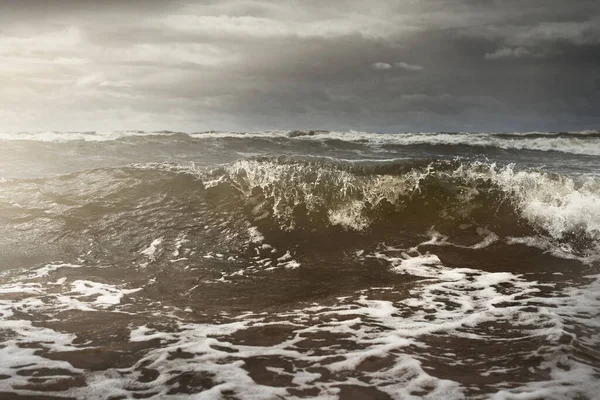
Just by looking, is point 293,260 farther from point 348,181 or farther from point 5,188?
point 5,188

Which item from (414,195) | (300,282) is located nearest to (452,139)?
(414,195)

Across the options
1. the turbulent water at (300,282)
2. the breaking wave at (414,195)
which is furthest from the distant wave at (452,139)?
the breaking wave at (414,195)

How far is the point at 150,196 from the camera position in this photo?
1187 centimetres

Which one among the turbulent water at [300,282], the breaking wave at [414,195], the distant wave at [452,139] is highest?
the distant wave at [452,139]

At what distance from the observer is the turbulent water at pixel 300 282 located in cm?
417

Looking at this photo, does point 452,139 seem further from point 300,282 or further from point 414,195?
point 300,282

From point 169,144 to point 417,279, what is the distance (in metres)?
20.9

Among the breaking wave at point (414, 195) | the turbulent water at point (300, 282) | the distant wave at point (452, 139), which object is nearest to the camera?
the turbulent water at point (300, 282)

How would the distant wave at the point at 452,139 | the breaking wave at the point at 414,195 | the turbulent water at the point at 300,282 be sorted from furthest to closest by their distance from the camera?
the distant wave at the point at 452,139, the breaking wave at the point at 414,195, the turbulent water at the point at 300,282

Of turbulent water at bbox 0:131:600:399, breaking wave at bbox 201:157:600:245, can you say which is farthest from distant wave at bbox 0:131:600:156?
breaking wave at bbox 201:157:600:245

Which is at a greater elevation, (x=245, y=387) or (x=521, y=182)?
(x=521, y=182)

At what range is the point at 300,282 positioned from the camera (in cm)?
752

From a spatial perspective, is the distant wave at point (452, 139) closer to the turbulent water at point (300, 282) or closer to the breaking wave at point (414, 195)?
the turbulent water at point (300, 282)

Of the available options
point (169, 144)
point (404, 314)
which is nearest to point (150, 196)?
point (404, 314)
